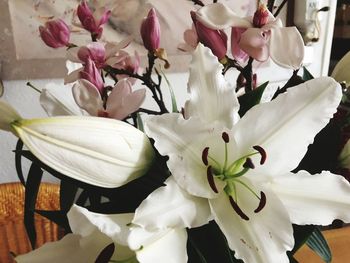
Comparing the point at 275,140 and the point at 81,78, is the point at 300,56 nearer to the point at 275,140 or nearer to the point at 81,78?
the point at 275,140

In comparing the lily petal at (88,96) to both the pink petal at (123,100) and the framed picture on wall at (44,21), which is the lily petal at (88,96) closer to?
the pink petal at (123,100)

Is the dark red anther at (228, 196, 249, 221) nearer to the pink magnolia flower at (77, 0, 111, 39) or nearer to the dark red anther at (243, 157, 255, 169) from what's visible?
the dark red anther at (243, 157, 255, 169)

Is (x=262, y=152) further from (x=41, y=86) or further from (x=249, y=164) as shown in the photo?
(x=41, y=86)

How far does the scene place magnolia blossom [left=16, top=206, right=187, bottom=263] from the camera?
30 centimetres

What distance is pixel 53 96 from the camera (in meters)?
0.42

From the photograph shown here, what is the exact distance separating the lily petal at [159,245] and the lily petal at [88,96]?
13 centimetres

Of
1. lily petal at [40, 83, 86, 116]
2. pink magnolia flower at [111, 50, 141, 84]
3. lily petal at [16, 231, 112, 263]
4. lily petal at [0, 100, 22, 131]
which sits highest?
lily petal at [0, 100, 22, 131]

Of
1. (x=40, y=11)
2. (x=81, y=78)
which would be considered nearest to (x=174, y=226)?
(x=81, y=78)

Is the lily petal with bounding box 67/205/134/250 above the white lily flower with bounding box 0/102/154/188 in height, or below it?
below

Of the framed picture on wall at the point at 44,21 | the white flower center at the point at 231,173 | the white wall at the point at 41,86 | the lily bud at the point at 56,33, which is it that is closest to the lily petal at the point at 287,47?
the white flower center at the point at 231,173

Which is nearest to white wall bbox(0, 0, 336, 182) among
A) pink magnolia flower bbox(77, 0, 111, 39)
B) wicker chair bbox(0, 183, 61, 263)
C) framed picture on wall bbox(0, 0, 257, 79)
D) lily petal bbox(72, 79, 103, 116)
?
framed picture on wall bbox(0, 0, 257, 79)

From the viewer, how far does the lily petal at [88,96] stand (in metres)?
0.38

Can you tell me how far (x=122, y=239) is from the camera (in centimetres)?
29

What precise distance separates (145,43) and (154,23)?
26mm
